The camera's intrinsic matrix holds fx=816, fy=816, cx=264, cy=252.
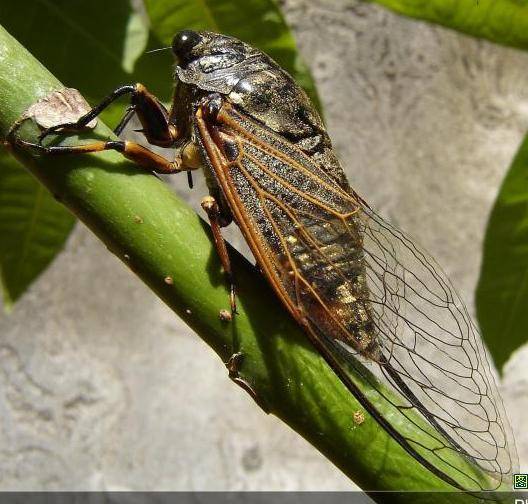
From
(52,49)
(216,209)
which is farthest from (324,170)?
(52,49)

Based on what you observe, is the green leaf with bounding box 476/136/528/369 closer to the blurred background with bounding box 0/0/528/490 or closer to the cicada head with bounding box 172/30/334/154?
the cicada head with bounding box 172/30/334/154

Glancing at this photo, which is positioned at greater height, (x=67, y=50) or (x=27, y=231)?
(x=67, y=50)

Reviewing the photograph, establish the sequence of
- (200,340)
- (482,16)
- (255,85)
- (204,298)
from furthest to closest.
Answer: (200,340), (255,85), (482,16), (204,298)

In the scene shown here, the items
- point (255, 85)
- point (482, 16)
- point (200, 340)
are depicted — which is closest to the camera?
point (482, 16)

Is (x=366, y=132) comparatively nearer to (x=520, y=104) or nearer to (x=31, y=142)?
(x=520, y=104)

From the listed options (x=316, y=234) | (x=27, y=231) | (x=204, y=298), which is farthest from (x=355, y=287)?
(x=27, y=231)

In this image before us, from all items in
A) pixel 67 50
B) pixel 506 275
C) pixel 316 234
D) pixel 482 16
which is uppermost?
pixel 67 50

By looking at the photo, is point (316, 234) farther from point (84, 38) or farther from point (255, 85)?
point (84, 38)
